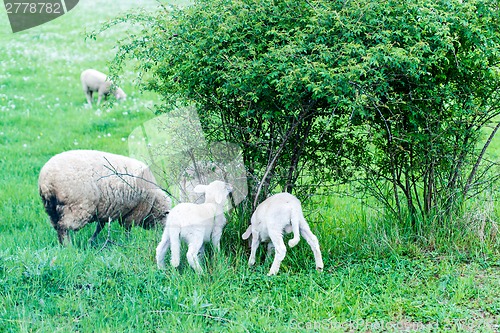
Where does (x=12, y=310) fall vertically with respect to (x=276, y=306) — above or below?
above

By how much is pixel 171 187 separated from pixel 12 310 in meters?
2.10

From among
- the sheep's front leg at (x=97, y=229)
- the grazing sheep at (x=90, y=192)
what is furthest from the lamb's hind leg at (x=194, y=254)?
the sheep's front leg at (x=97, y=229)

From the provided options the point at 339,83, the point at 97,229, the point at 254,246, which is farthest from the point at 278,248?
the point at 97,229

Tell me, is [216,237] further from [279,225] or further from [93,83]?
[93,83]

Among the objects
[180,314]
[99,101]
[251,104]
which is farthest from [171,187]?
[99,101]

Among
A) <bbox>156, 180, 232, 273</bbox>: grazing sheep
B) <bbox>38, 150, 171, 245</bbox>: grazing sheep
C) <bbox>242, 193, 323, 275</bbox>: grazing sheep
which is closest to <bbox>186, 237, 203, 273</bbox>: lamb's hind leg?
<bbox>156, 180, 232, 273</bbox>: grazing sheep

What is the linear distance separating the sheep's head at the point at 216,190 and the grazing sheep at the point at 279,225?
13.0 inches

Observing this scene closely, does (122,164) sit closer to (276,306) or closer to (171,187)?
(171,187)

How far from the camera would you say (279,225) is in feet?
18.2

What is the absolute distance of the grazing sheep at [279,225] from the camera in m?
5.53

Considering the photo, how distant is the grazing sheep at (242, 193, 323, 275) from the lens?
18.1ft

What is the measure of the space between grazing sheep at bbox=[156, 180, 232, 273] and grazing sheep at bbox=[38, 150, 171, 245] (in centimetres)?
119

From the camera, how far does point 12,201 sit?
27.6 feet

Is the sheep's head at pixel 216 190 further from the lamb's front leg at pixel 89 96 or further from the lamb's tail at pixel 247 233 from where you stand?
the lamb's front leg at pixel 89 96
